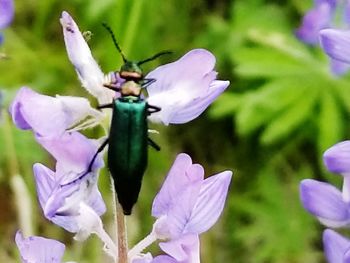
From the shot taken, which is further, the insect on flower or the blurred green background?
the blurred green background

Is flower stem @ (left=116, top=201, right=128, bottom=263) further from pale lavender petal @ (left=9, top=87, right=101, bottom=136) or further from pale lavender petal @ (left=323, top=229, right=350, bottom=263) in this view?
A: pale lavender petal @ (left=323, top=229, right=350, bottom=263)

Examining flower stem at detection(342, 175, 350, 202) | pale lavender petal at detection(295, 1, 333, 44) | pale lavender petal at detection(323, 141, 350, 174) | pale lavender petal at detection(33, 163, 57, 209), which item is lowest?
pale lavender petal at detection(295, 1, 333, 44)

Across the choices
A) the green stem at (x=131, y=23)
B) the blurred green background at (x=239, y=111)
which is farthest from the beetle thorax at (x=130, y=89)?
the blurred green background at (x=239, y=111)

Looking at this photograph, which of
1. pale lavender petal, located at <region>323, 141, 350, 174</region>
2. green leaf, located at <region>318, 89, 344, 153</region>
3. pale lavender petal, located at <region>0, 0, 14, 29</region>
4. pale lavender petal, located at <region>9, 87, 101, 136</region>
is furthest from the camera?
green leaf, located at <region>318, 89, 344, 153</region>

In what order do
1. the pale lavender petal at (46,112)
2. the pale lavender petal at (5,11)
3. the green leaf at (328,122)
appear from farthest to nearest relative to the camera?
the green leaf at (328,122)
the pale lavender petal at (5,11)
the pale lavender petal at (46,112)

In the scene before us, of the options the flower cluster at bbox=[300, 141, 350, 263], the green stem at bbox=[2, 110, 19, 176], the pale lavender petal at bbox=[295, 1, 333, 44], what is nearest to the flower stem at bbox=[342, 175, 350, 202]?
the flower cluster at bbox=[300, 141, 350, 263]

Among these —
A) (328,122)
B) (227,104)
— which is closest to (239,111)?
(227,104)

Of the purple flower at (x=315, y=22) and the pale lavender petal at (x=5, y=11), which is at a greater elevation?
the pale lavender petal at (x=5, y=11)

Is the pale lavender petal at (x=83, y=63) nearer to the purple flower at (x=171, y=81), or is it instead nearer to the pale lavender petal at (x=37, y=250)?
the purple flower at (x=171, y=81)
